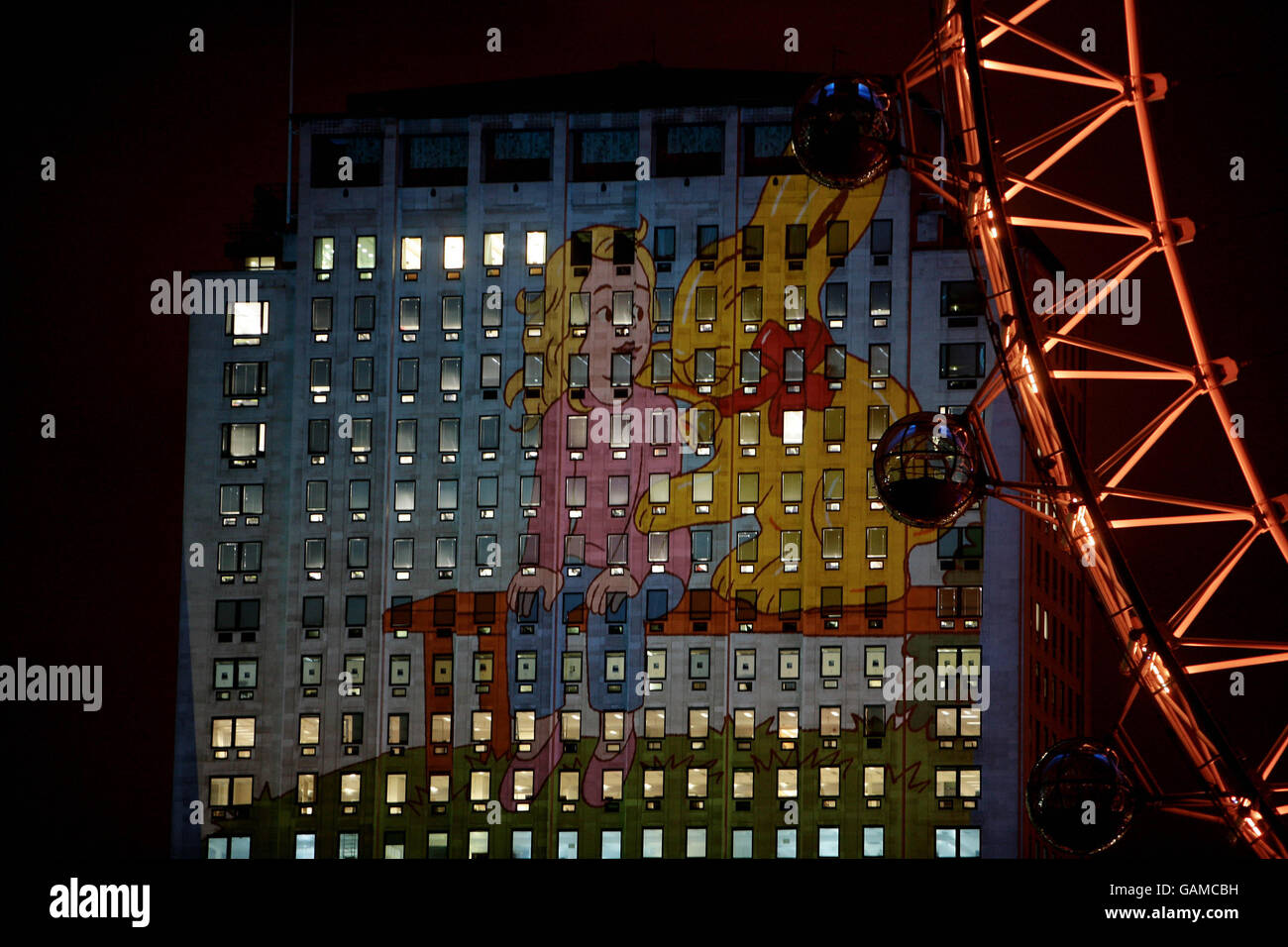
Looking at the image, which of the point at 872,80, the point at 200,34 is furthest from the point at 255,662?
the point at 872,80

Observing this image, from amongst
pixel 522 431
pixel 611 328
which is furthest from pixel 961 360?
pixel 522 431

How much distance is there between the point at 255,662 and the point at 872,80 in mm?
51686

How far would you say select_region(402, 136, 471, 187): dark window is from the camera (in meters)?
73.4

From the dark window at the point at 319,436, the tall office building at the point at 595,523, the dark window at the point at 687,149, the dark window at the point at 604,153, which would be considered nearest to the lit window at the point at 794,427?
the tall office building at the point at 595,523

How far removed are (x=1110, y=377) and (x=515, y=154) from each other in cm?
5313

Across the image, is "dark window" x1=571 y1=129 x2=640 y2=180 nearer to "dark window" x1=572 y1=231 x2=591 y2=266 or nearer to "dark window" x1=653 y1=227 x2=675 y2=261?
"dark window" x1=572 y1=231 x2=591 y2=266

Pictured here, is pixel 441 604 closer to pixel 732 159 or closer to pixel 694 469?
pixel 694 469

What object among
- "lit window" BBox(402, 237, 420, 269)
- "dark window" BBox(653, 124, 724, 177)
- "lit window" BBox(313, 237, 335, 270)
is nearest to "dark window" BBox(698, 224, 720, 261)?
"dark window" BBox(653, 124, 724, 177)

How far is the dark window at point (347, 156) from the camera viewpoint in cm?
7344

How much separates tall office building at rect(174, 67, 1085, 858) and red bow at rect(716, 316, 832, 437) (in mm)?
99

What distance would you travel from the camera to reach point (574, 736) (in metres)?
67.5

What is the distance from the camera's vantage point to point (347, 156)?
73.6 m

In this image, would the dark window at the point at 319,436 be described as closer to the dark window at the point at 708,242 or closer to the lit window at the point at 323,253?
the lit window at the point at 323,253

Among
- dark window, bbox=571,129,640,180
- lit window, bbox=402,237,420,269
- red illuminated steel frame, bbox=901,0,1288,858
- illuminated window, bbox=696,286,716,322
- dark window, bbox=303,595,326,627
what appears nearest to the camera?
red illuminated steel frame, bbox=901,0,1288,858
